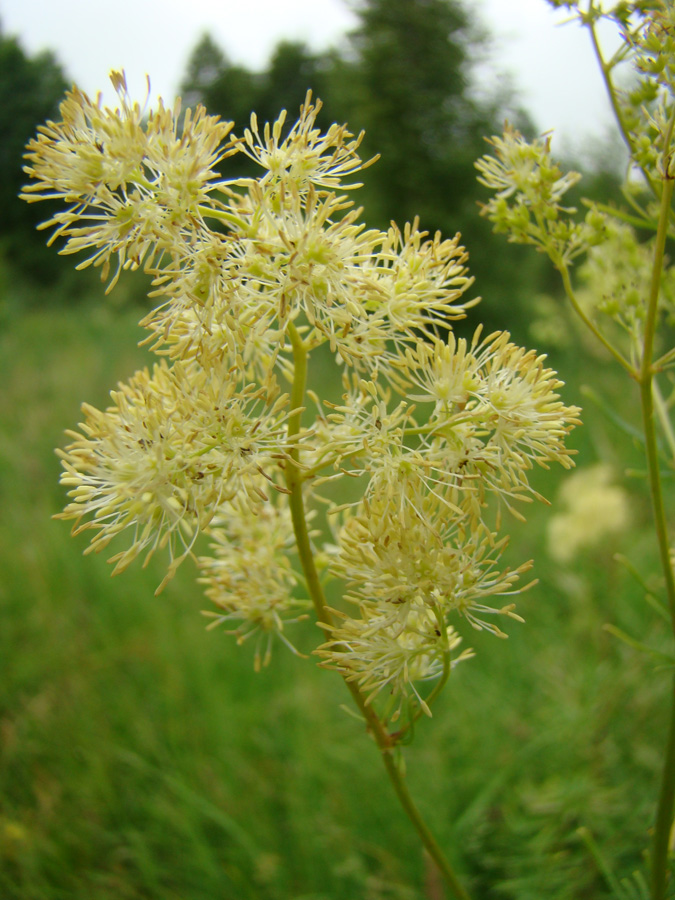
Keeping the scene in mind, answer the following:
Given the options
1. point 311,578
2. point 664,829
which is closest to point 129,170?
point 311,578

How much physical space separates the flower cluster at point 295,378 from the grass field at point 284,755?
0.88 m

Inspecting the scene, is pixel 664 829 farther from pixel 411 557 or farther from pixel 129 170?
pixel 129 170

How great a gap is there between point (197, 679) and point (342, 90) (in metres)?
9.15

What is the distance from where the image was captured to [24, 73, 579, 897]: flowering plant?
866 mm

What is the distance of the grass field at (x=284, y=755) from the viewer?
6.81 ft

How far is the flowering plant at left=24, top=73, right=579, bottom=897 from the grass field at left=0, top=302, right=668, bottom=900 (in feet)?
2.88

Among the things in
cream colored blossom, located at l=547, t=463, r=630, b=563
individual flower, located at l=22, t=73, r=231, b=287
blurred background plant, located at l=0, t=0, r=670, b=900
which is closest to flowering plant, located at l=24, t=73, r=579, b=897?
individual flower, located at l=22, t=73, r=231, b=287

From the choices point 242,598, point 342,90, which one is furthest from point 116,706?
point 342,90

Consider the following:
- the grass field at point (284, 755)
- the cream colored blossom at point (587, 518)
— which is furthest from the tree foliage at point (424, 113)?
the grass field at point (284, 755)

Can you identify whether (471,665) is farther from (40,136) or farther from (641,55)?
(40,136)

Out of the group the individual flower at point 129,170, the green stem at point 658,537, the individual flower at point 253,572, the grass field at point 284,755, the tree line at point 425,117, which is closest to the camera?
the individual flower at point 129,170

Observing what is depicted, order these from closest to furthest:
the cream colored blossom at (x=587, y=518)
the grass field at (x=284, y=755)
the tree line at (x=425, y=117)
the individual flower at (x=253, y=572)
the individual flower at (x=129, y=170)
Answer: the individual flower at (x=129, y=170), the individual flower at (x=253, y=572), the grass field at (x=284, y=755), the cream colored blossom at (x=587, y=518), the tree line at (x=425, y=117)

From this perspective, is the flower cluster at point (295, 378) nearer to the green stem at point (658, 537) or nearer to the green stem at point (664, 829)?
the green stem at point (658, 537)

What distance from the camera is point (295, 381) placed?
0.97m
